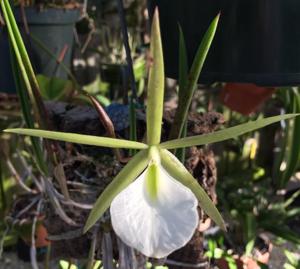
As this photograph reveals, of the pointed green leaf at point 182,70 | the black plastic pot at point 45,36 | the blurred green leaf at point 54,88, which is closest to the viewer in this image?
the pointed green leaf at point 182,70

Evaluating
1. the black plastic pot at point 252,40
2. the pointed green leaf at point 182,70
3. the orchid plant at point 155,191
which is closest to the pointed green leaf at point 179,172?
the orchid plant at point 155,191

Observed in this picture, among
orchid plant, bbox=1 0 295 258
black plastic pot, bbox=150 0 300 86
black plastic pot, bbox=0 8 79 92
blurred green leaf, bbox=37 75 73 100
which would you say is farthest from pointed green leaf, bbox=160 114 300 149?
black plastic pot, bbox=0 8 79 92

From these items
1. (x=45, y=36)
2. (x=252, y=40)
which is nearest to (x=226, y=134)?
(x=252, y=40)

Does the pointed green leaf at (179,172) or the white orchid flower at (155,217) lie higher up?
the pointed green leaf at (179,172)

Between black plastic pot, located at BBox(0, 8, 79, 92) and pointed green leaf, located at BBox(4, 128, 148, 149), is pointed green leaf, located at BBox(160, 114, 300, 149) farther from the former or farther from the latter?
black plastic pot, located at BBox(0, 8, 79, 92)

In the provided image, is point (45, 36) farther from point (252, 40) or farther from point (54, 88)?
point (252, 40)

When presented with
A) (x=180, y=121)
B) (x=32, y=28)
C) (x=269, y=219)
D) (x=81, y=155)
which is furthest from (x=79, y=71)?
(x=180, y=121)

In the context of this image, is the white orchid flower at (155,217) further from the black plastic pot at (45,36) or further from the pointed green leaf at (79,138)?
the black plastic pot at (45,36)

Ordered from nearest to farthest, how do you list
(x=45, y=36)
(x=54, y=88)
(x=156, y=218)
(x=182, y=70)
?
(x=156, y=218)
(x=182, y=70)
(x=54, y=88)
(x=45, y=36)
